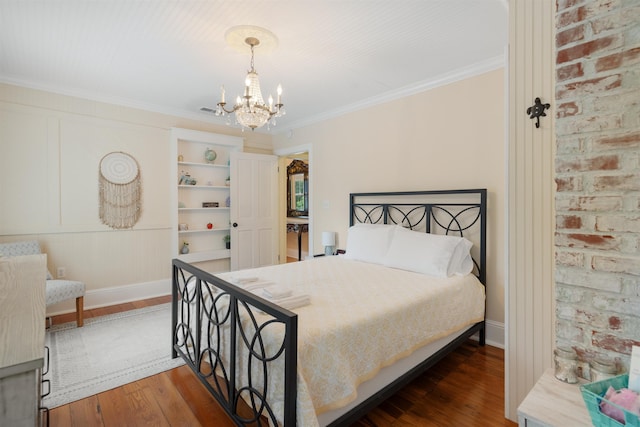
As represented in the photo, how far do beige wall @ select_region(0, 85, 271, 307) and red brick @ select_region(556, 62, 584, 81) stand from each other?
430cm

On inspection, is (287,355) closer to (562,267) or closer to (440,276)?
(562,267)

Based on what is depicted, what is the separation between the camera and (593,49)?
1.15m

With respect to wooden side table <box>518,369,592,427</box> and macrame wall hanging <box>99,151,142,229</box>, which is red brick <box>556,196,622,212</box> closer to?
wooden side table <box>518,369,592,427</box>

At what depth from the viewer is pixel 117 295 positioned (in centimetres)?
382

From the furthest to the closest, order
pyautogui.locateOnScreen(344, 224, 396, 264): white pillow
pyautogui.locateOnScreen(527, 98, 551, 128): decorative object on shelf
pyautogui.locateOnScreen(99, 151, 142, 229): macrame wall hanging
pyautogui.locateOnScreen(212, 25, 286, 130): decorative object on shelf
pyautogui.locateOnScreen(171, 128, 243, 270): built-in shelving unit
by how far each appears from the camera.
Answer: pyautogui.locateOnScreen(171, 128, 243, 270): built-in shelving unit
pyautogui.locateOnScreen(99, 151, 142, 229): macrame wall hanging
pyautogui.locateOnScreen(344, 224, 396, 264): white pillow
pyautogui.locateOnScreen(212, 25, 286, 130): decorative object on shelf
pyautogui.locateOnScreen(527, 98, 551, 128): decorative object on shelf

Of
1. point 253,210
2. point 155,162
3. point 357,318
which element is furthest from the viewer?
point 253,210

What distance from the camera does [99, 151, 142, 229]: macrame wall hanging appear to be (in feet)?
12.3

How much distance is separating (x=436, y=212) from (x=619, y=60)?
2.16m

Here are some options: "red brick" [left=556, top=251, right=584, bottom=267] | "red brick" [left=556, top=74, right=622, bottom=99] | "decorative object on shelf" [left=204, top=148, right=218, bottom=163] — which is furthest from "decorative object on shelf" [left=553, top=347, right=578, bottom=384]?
"decorative object on shelf" [left=204, top=148, right=218, bottom=163]

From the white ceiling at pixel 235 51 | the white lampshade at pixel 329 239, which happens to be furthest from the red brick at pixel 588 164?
the white lampshade at pixel 329 239

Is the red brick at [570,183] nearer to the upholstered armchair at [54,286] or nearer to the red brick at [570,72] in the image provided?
the red brick at [570,72]

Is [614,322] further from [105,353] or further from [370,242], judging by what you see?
[105,353]

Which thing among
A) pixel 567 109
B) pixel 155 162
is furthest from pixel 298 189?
pixel 567 109

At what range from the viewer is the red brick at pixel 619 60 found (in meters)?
1.06
